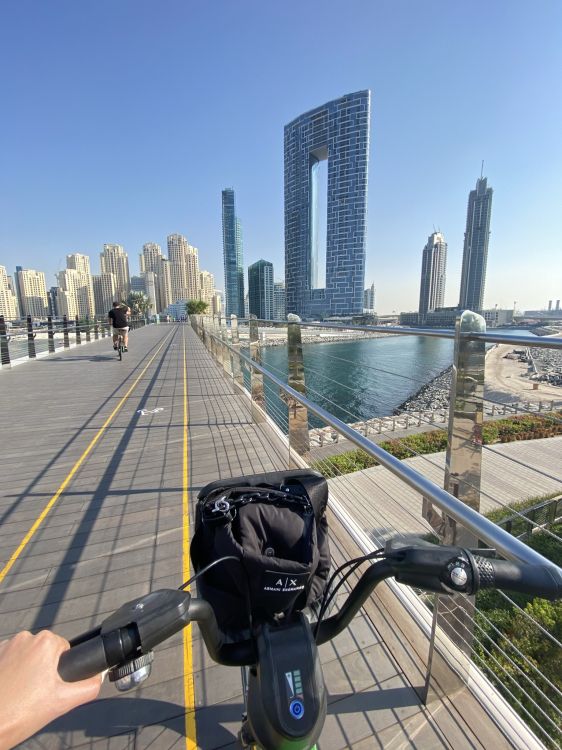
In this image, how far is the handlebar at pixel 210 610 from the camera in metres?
0.60

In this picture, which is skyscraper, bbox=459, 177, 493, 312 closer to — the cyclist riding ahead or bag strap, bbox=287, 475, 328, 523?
the cyclist riding ahead

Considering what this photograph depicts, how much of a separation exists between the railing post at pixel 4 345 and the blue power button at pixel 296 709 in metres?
10.5

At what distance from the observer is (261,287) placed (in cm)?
8356

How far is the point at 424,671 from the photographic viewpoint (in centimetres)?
159

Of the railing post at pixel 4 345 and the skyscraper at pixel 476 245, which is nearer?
the railing post at pixel 4 345

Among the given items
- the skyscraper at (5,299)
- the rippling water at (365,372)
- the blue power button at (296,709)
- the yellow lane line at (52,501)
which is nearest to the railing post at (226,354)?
the rippling water at (365,372)

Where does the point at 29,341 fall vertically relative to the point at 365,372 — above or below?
above

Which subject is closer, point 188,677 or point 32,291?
A: point 188,677

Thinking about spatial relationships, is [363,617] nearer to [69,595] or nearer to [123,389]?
[69,595]

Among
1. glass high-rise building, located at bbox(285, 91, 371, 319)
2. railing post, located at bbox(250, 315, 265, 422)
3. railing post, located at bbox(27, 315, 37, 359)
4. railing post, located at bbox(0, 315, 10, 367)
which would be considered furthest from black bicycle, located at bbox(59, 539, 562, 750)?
glass high-rise building, located at bbox(285, 91, 371, 319)

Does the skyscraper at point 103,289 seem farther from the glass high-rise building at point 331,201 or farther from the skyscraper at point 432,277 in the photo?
the skyscraper at point 432,277

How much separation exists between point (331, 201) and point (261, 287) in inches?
1225

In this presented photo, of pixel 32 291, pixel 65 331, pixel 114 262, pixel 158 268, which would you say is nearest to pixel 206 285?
pixel 158 268

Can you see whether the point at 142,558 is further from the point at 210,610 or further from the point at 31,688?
the point at 31,688
